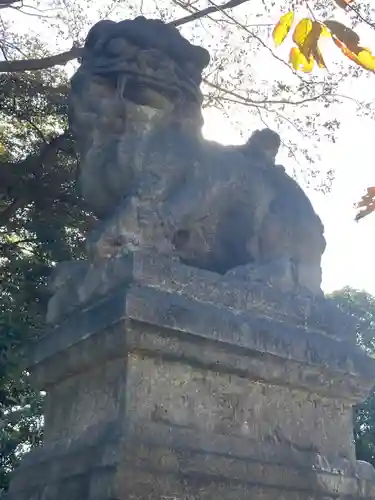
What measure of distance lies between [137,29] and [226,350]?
159 centimetres

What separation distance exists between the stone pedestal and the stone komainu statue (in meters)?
0.27

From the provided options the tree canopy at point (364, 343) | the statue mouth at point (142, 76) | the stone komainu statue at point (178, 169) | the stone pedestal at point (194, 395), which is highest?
the tree canopy at point (364, 343)

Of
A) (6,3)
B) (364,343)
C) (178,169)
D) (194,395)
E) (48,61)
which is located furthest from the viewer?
(364,343)

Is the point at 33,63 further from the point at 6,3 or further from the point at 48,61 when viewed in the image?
the point at 6,3

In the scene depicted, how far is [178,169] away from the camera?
3.40 m

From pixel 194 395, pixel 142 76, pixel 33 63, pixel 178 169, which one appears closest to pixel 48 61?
pixel 33 63

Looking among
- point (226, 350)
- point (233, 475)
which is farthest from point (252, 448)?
point (226, 350)

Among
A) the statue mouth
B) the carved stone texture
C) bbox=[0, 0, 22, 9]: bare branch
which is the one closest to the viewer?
the carved stone texture

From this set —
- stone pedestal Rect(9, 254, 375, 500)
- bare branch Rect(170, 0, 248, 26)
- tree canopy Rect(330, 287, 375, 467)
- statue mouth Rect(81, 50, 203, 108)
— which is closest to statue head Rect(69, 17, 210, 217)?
statue mouth Rect(81, 50, 203, 108)

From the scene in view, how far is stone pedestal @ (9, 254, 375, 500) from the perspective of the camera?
8.86 feet

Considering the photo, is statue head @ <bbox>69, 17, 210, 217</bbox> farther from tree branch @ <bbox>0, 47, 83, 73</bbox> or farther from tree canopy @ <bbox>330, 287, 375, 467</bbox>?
tree canopy @ <bbox>330, 287, 375, 467</bbox>

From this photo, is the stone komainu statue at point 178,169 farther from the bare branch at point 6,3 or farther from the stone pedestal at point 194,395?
the bare branch at point 6,3

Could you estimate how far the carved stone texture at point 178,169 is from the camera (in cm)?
336

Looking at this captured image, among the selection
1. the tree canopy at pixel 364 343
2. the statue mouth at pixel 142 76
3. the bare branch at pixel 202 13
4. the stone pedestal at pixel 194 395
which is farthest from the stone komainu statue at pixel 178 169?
the tree canopy at pixel 364 343
